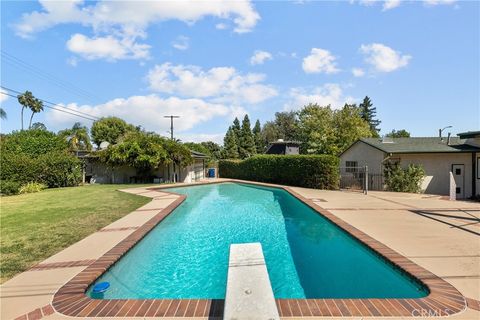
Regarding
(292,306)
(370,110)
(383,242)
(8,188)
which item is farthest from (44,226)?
(370,110)

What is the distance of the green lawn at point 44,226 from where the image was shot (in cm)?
587

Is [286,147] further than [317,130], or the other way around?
[286,147]

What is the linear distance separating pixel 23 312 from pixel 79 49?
20551 millimetres

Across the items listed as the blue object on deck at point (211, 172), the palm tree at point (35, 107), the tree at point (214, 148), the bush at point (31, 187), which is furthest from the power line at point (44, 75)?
the palm tree at point (35, 107)

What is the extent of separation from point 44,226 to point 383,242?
9619 millimetres

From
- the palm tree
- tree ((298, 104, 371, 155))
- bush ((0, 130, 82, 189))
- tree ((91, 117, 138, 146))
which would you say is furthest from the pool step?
the palm tree

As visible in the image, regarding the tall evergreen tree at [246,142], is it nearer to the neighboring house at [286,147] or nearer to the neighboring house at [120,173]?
the neighboring house at [286,147]

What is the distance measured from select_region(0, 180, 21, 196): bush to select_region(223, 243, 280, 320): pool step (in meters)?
19.5

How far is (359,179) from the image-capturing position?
19.8 meters

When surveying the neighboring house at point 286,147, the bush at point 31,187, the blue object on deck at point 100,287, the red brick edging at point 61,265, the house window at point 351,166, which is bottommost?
the blue object on deck at point 100,287

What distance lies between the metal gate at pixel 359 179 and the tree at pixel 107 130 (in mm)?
40957

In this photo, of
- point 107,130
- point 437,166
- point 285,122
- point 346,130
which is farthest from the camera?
point 285,122

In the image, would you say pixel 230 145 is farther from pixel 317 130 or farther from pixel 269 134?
pixel 317 130

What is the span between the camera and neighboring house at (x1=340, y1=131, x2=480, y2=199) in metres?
16.1
